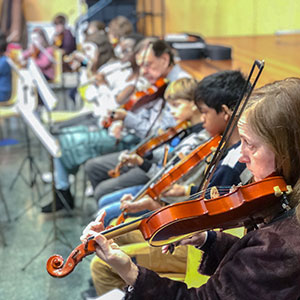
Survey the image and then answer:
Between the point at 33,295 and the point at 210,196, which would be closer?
the point at 210,196

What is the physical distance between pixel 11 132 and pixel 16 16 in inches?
156

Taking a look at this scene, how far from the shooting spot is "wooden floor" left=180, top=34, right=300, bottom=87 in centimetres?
282

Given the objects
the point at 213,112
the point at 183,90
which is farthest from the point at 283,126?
the point at 183,90

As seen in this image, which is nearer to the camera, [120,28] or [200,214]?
[200,214]

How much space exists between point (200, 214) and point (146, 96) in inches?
66.5

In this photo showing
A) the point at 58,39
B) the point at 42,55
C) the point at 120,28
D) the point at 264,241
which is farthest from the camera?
the point at 58,39

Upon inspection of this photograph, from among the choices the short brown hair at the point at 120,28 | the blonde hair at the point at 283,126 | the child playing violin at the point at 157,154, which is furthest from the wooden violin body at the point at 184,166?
the short brown hair at the point at 120,28

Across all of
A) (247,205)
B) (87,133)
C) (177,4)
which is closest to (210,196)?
(247,205)

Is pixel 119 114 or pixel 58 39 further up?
pixel 119 114

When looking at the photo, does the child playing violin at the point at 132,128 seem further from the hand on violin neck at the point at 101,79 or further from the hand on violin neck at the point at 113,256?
the hand on violin neck at the point at 113,256

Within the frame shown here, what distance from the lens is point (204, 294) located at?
3.16ft

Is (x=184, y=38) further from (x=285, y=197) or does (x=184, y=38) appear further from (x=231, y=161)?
(x=285, y=197)

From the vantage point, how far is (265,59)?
3.42 metres

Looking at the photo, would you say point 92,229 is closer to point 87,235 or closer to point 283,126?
point 87,235
